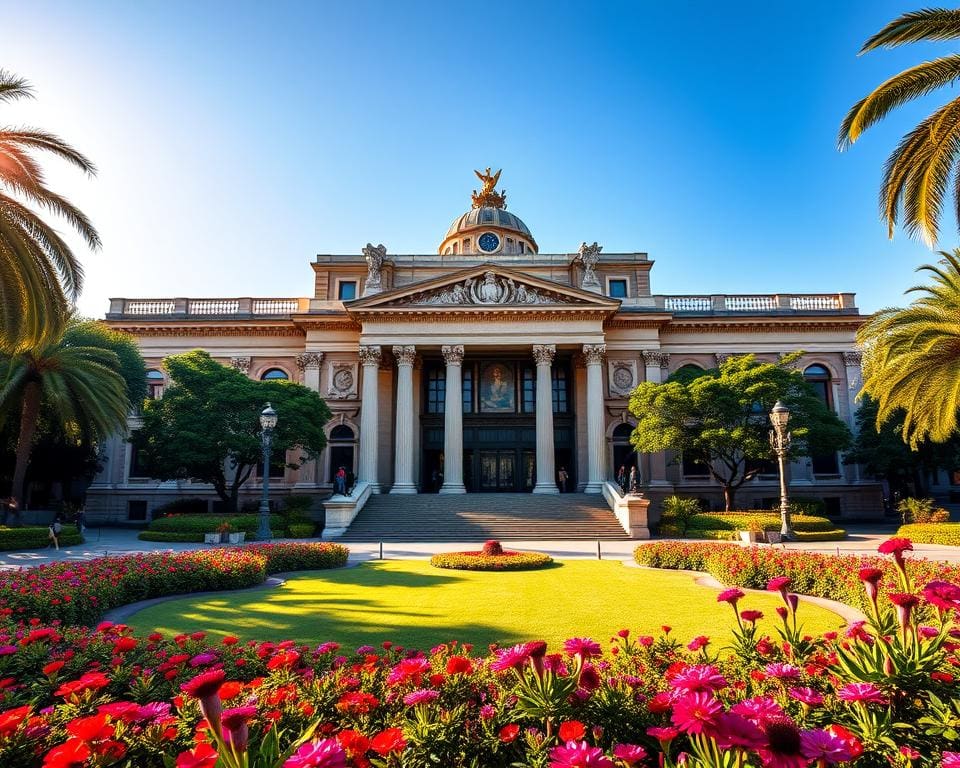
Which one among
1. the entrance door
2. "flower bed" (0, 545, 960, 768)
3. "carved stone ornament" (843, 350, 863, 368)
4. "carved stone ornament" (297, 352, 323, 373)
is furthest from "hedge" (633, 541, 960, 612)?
"carved stone ornament" (843, 350, 863, 368)

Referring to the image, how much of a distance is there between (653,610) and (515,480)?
2995cm

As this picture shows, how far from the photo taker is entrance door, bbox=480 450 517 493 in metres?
41.1

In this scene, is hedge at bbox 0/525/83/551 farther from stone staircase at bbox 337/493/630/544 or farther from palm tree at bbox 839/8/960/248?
palm tree at bbox 839/8/960/248

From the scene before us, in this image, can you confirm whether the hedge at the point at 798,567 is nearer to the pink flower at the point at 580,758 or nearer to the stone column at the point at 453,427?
the pink flower at the point at 580,758

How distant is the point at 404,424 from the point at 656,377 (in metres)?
17.0

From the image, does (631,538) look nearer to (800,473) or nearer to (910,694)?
(800,473)

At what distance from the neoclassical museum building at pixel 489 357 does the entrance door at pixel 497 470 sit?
7 cm

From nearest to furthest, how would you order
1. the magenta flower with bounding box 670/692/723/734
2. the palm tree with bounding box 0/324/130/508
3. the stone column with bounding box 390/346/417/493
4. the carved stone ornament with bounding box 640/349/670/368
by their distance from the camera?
the magenta flower with bounding box 670/692/723/734, the palm tree with bounding box 0/324/130/508, the stone column with bounding box 390/346/417/493, the carved stone ornament with bounding box 640/349/670/368

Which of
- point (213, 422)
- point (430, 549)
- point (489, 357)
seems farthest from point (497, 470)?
point (213, 422)

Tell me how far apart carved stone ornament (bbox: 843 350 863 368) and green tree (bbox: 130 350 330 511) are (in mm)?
35296

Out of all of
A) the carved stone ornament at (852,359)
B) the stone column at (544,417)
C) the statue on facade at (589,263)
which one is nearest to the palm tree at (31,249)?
the stone column at (544,417)

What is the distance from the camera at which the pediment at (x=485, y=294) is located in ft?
126

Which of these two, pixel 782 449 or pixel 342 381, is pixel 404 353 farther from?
pixel 782 449

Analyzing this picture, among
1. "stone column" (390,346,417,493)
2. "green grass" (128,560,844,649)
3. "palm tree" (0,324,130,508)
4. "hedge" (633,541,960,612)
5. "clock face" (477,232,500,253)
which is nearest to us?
"green grass" (128,560,844,649)
